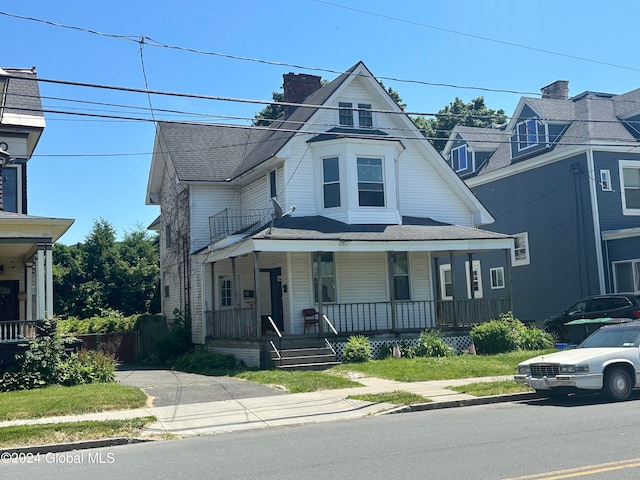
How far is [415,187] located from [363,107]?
3448 millimetres

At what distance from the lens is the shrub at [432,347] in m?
20.3

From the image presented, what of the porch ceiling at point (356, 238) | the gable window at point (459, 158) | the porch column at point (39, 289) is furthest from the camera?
the gable window at point (459, 158)

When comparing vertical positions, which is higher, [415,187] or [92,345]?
[415,187]

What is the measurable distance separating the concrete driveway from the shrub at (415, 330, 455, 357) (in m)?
5.91

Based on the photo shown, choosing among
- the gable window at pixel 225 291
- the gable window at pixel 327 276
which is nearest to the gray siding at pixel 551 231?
the gable window at pixel 327 276

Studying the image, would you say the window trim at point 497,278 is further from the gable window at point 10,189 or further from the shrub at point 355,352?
the gable window at point 10,189

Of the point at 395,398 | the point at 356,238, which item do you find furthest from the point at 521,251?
the point at 395,398

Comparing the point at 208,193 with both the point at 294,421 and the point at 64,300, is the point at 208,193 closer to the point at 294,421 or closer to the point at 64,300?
the point at 294,421

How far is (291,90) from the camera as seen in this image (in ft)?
88.8

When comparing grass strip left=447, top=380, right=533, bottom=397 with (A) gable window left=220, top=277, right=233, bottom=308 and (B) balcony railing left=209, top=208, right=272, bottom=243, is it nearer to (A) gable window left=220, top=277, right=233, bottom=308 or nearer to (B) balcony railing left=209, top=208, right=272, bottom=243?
(B) balcony railing left=209, top=208, right=272, bottom=243

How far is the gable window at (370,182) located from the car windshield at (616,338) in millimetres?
10385

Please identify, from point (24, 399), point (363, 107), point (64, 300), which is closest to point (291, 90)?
point (363, 107)

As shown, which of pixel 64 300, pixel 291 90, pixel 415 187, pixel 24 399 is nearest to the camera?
pixel 24 399

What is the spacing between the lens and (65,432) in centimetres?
1064
